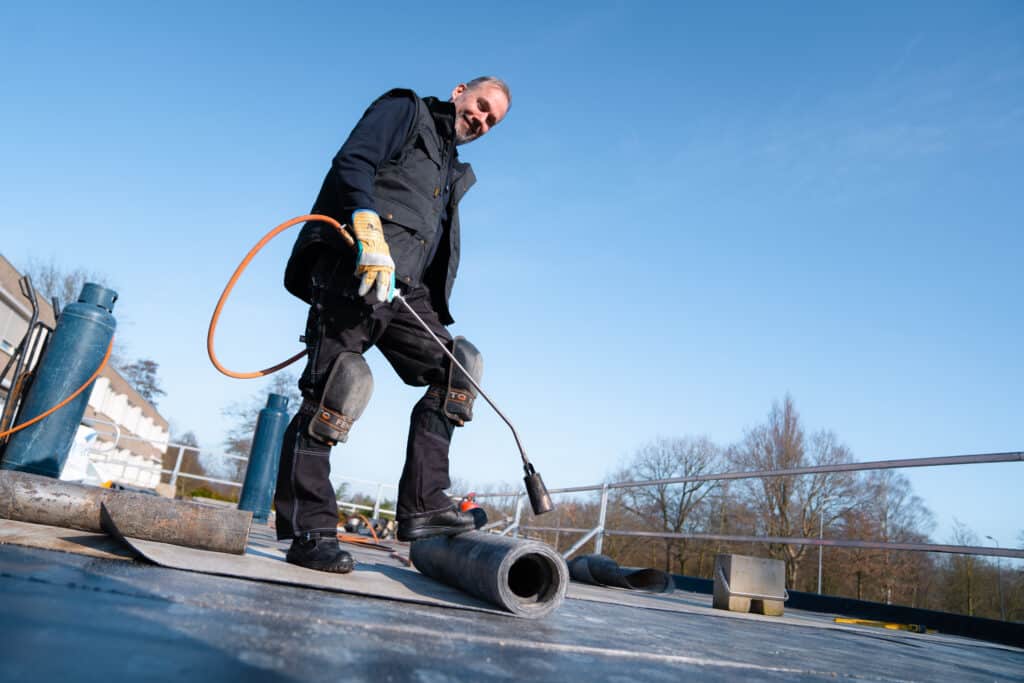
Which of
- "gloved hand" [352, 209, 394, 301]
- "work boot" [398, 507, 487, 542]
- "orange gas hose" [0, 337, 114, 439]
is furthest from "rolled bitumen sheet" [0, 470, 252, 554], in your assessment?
"orange gas hose" [0, 337, 114, 439]

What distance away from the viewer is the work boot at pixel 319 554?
197 centimetres

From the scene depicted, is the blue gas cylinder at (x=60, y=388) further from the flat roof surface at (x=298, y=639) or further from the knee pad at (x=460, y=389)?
the knee pad at (x=460, y=389)

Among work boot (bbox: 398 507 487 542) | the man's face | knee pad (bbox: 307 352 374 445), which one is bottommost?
work boot (bbox: 398 507 487 542)

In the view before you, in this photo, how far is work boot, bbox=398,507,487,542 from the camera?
220 centimetres

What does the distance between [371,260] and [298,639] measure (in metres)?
1.27

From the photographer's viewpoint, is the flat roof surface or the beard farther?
the beard

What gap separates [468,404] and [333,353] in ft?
1.75

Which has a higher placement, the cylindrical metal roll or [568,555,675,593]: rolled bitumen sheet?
the cylindrical metal roll

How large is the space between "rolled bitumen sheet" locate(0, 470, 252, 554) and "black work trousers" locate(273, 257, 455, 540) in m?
0.18

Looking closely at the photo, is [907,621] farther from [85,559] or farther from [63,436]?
[63,436]

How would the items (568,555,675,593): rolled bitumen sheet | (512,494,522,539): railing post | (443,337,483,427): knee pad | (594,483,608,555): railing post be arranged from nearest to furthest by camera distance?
1. (443,337,483,427): knee pad
2. (568,555,675,593): rolled bitumen sheet
3. (594,483,608,555): railing post
4. (512,494,522,539): railing post

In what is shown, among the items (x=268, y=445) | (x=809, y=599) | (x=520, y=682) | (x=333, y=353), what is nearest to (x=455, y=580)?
(x=333, y=353)

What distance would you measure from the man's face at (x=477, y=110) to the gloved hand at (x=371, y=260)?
0.77 meters

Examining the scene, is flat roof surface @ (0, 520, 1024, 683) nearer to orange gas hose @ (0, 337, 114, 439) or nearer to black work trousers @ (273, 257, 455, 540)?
black work trousers @ (273, 257, 455, 540)
